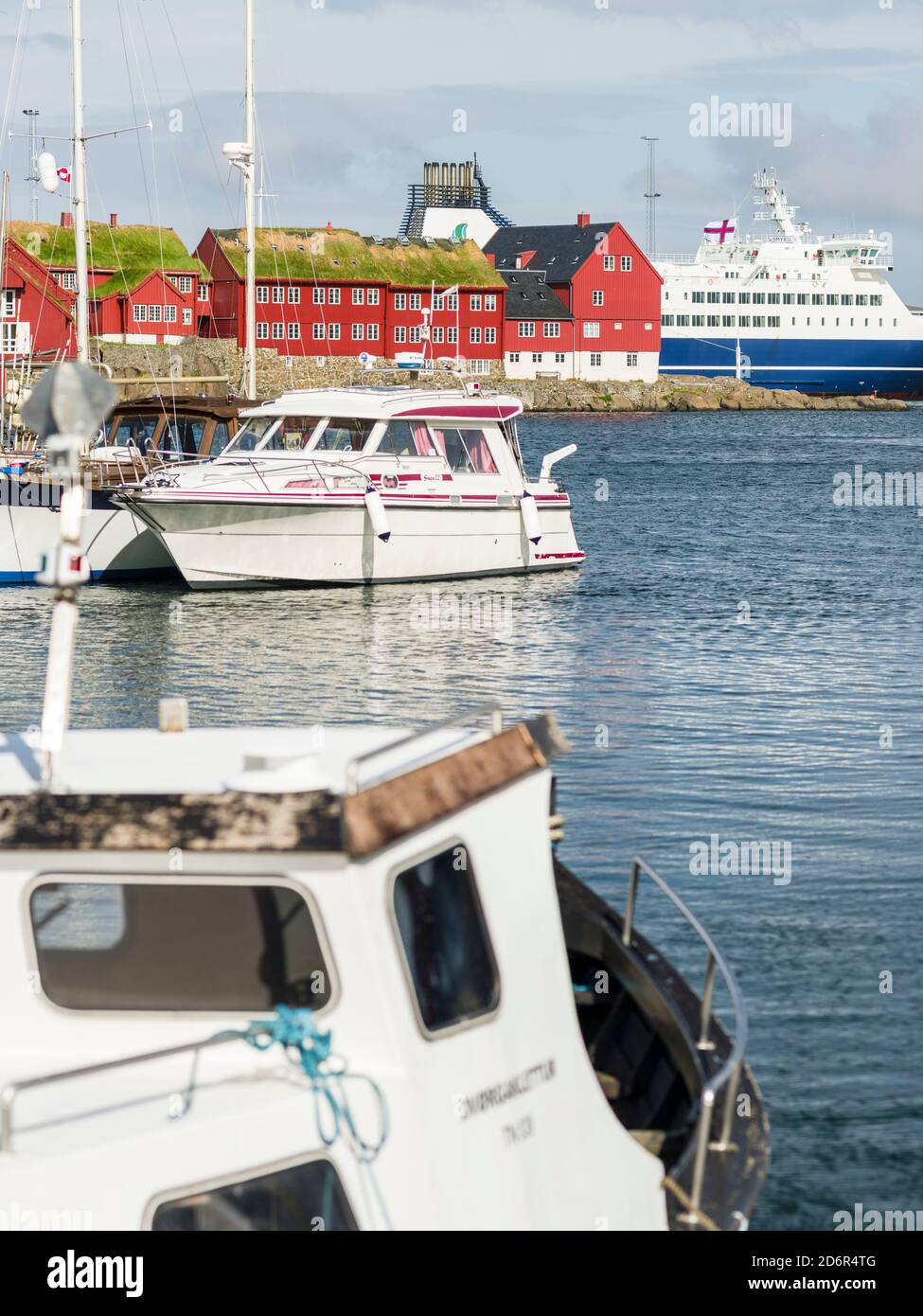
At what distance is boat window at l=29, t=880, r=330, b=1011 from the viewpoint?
5297 mm

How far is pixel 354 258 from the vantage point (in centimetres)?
9844

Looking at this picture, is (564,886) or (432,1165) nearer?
(432,1165)

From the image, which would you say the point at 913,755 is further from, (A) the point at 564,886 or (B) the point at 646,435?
(B) the point at 646,435

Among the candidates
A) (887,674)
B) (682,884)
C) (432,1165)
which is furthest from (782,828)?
(432,1165)

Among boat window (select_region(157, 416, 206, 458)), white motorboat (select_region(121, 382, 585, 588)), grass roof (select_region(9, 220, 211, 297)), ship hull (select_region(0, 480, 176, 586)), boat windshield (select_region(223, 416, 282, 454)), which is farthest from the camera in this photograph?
grass roof (select_region(9, 220, 211, 297))

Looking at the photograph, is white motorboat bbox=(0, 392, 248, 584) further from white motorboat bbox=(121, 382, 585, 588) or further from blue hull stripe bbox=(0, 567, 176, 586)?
white motorboat bbox=(121, 382, 585, 588)

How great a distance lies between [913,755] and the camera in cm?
1775

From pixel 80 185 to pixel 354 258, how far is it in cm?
6784

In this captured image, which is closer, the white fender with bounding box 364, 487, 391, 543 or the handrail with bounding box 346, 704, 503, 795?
the handrail with bounding box 346, 704, 503, 795

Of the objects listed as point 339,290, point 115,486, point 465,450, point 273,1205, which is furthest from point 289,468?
point 339,290

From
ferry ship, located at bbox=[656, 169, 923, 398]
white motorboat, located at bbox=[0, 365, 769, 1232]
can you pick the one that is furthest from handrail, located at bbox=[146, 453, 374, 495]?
ferry ship, located at bbox=[656, 169, 923, 398]

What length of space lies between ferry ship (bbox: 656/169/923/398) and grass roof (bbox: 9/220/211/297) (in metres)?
41.6

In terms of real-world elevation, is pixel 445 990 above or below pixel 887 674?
above
